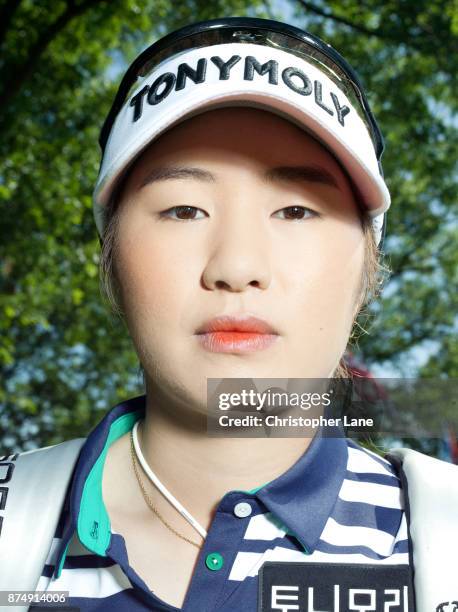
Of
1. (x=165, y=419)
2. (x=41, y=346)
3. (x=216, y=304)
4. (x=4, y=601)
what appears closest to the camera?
(x=216, y=304)

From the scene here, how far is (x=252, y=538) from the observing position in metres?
1.58

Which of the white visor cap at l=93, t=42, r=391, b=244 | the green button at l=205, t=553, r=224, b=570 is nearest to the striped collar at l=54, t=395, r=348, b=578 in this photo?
the green button at l=205, t=553, r=224, b=570

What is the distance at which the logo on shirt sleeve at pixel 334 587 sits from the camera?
1.50m

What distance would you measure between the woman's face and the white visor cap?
5 centimetres

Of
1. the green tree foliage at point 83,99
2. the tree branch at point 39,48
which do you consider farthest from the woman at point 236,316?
the tree branch at point 39,48

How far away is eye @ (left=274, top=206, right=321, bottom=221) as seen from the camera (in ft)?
5.08

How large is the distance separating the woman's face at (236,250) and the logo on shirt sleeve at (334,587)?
1.30 feet

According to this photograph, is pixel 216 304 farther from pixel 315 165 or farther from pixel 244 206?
pixel 315 165

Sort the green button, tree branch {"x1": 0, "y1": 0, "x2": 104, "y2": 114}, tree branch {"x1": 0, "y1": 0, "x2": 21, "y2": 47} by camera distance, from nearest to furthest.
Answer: the green button
tree branch {"x1": 0, "y1": 0, "x2": 21, "y2": 47}
tree branch {"x1": 0, "y1": 0, "x2": 104, "y2": 114}

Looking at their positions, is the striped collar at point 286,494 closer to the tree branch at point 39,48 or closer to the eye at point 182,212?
the eye at point 182,212

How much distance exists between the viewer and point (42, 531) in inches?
65.4

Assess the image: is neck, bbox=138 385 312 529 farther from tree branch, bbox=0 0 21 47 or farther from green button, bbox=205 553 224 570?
tree branch, bbox=0 0 21 47

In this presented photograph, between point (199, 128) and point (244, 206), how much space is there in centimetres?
24

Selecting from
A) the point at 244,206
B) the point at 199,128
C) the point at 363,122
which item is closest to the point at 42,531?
the point at 244,206
